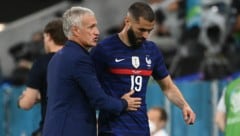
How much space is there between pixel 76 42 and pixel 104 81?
31 centimetres

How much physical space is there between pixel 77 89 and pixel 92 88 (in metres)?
0.12

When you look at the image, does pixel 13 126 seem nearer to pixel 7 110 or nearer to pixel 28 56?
pixel 7 110

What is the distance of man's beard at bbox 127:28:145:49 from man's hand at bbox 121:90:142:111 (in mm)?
285

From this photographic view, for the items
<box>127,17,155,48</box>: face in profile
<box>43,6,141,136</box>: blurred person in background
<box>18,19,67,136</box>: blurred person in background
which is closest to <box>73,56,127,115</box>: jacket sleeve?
<box>43,6,141,136</box>: blurred person in background

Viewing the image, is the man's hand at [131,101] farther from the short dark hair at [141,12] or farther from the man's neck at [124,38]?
the short dark hair at [141,12]

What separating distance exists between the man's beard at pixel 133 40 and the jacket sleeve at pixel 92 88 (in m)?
0.31

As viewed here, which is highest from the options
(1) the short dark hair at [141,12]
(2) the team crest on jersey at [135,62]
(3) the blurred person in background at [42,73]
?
(1) the short dark hair at [141,12]

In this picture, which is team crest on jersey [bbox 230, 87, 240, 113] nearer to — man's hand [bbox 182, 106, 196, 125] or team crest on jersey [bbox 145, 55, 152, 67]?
man's hand [bbox 182, 106, 196, 125]

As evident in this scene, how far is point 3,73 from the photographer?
12422 millimetres

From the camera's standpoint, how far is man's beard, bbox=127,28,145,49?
16.9 ft

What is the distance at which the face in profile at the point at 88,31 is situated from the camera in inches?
200

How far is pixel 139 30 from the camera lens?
5105mm

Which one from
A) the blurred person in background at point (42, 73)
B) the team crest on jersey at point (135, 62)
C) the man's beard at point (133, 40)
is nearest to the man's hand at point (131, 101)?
the team crest on jersey at point (135, 62)

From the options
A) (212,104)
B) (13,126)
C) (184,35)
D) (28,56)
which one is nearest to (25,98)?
(212,104)
